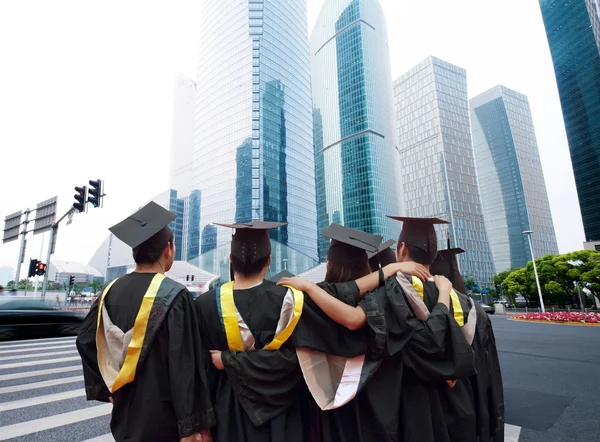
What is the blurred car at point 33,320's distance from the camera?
32.5 feet

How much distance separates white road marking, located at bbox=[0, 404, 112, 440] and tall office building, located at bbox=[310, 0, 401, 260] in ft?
269

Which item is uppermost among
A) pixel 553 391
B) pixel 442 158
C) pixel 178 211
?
pixel 442 158

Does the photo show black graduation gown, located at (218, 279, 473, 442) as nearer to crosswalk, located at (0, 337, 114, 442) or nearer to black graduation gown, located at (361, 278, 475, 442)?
black graduation gown, located at (361, 278, 475, 442)

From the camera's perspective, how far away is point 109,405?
4.37 metres

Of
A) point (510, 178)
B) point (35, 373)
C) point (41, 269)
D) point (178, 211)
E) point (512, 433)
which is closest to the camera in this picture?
point (512, 433)

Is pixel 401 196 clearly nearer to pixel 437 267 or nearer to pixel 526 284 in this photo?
pixel 526 284

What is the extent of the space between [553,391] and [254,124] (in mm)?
70210

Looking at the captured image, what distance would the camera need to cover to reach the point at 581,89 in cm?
7412

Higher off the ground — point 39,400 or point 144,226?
point 144,226

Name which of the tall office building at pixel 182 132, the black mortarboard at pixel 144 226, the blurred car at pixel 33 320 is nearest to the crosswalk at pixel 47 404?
the black mortarboard at pixel 144 226

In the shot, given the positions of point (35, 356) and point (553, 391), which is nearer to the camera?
point (553, 391)

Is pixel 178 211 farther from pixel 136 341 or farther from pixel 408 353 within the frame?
pixel 408 353

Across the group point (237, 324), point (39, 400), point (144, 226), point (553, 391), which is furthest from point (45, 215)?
point (553, 391)

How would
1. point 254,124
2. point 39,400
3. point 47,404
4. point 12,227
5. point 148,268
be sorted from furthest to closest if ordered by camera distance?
point 254,124, point 12,227, point 39,400, point 47,404, point 148,268
